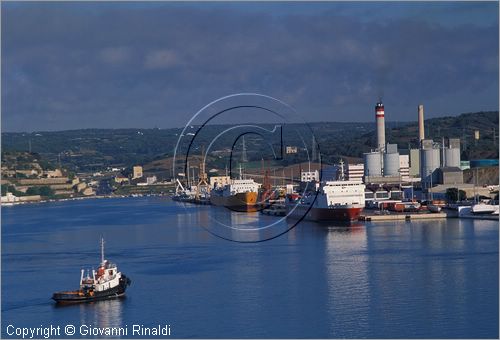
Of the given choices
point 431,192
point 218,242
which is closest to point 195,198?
point 431,192

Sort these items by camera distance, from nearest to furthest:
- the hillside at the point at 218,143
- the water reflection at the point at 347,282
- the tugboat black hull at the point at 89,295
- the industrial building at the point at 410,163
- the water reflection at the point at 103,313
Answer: the water reflection at the point at 347,282 < the water reflection at the point at 103,313 < the tugboat black hull at the point at 89,295 < the industrial building at the point at 410,163 < the hillside at the point at 218,143

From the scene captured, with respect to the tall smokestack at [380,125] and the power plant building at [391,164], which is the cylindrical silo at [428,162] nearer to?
the power plant building at [391,164]

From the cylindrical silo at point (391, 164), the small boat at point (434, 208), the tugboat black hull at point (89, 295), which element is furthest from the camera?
the cylindrical silo at point (391, 164)

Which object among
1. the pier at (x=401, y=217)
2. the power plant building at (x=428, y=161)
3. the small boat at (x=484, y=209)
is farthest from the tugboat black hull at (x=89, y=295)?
the power plant building at (x=428, y=161)

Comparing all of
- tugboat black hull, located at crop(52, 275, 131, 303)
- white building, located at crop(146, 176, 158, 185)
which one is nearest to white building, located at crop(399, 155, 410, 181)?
white building, located at crop(146, 176, 158, 185)

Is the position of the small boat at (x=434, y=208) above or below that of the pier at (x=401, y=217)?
above

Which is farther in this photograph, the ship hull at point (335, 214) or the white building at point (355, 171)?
the white building at point (355, 171)

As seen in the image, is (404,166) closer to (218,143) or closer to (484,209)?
(484,209)

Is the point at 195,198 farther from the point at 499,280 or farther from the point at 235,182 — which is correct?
the point at 499,280
